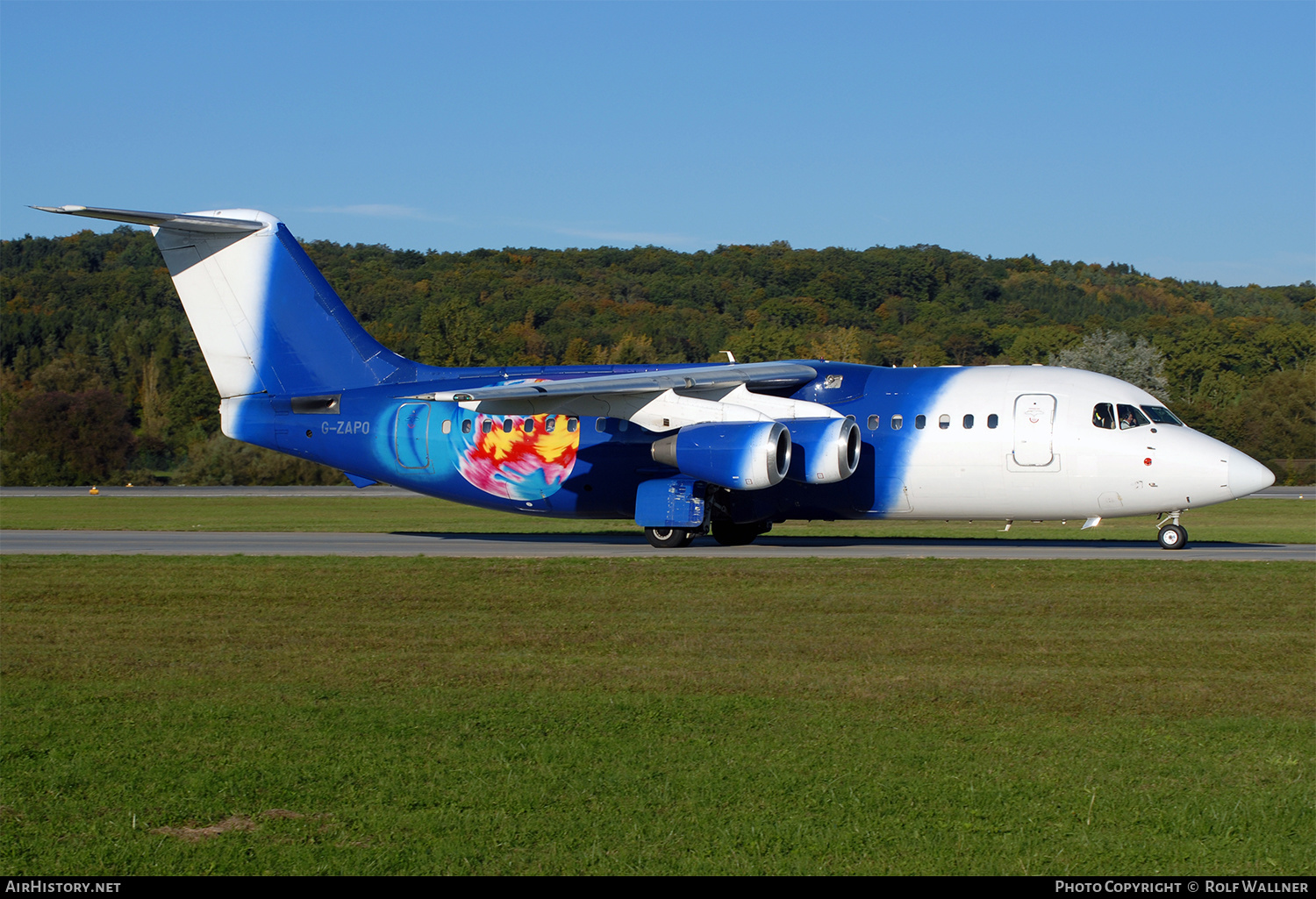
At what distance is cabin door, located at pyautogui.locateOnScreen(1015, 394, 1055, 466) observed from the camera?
21719 mm

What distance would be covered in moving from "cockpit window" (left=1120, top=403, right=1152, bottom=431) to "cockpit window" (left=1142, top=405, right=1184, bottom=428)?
0.19 metres

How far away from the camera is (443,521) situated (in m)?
35.2

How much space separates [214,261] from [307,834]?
68.3ft

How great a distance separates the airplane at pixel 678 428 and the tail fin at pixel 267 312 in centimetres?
4

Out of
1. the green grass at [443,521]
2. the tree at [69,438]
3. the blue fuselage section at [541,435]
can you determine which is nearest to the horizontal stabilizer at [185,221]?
the blue fuselage section at [541,435]

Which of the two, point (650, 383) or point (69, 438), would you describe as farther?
point (69, 438)

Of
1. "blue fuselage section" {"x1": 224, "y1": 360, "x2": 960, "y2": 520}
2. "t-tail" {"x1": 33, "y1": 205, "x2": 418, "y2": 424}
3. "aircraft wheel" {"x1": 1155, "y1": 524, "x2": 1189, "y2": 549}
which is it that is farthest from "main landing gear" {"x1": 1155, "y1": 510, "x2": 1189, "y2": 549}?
"t-tail" {"x1": 33, "y1": 205, "x2": 418, "y2": 424}

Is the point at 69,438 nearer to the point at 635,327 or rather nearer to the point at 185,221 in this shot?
the point at 635,327

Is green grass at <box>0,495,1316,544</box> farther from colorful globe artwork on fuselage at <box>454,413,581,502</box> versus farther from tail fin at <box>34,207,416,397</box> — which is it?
tail fin at <box>34,207,416,397</box>

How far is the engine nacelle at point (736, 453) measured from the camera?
21.5m

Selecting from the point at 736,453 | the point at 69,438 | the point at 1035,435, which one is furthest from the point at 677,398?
the point at 69,438

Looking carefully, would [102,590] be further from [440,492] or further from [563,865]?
[563,865]

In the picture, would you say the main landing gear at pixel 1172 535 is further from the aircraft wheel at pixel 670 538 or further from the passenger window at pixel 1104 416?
the aircraft wheel at pixel 670 538

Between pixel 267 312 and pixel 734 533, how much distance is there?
1056 cm
